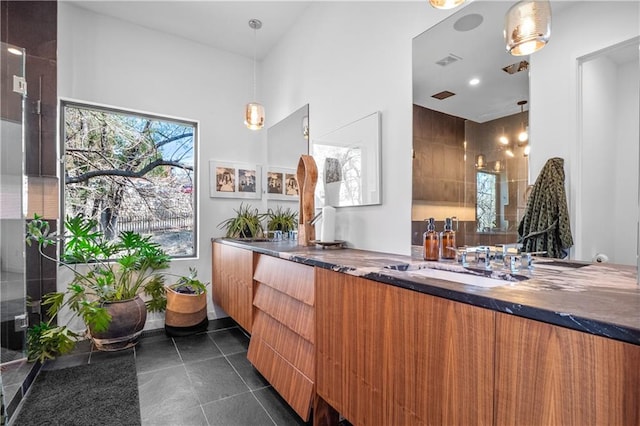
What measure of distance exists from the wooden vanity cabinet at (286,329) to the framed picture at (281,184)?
1137 mm

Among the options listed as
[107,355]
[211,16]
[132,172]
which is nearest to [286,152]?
[211,16]

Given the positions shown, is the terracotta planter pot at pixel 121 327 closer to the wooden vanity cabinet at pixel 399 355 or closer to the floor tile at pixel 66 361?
the floor tile at pixel 66 361

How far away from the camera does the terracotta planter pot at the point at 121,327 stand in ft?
8.43

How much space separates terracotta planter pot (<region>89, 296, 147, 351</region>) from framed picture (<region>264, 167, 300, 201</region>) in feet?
5.58

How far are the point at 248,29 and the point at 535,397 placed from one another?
363cm

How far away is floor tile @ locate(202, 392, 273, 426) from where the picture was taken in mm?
1692

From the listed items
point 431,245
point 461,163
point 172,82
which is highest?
point 172,82

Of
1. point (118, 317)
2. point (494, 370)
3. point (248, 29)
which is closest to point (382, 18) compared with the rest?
point (248, 29)

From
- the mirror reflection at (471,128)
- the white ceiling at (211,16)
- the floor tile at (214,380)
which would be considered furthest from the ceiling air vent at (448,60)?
the floor tile at (214,380)

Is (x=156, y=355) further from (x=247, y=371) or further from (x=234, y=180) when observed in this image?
(x=234, y=180)

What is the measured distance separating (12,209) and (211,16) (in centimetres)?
236

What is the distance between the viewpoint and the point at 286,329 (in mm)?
1844

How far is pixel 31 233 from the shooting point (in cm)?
234

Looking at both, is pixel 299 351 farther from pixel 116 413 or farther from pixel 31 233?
pixel 31 233
